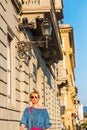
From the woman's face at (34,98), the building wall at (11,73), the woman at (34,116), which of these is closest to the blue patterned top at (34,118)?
the woman at (34,116)

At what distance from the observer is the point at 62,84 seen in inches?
1554

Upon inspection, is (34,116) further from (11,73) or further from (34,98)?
(11,73)

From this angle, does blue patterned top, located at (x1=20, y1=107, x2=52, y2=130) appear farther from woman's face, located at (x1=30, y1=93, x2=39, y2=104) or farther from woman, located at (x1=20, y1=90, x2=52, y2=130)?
woman's face, located at (x1=30, y1=93, x2=39, y2=104)

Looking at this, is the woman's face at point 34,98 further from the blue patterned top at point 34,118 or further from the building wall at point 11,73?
the building wall at point 11,73

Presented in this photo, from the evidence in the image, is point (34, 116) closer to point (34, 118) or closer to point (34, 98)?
point (34, 118)

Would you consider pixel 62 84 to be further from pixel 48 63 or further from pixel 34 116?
pixel 34 116

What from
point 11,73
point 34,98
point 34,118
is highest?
point 11,73

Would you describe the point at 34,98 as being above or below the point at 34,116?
above

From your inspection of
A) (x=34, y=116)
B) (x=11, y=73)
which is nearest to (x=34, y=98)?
(x=34, y=116)

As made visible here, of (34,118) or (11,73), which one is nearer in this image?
(34,118)

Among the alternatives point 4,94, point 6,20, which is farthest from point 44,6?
point 4,94

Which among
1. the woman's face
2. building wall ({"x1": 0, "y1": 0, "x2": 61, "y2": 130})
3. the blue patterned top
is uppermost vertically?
building wall ({"x1": 0, "y1": 0, "x2": 61, "y2": 130})

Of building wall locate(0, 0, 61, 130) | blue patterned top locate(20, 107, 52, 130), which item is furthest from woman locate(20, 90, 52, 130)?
building wall locate(0, 0, 61, 130)

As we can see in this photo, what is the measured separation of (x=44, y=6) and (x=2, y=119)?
605 cm
